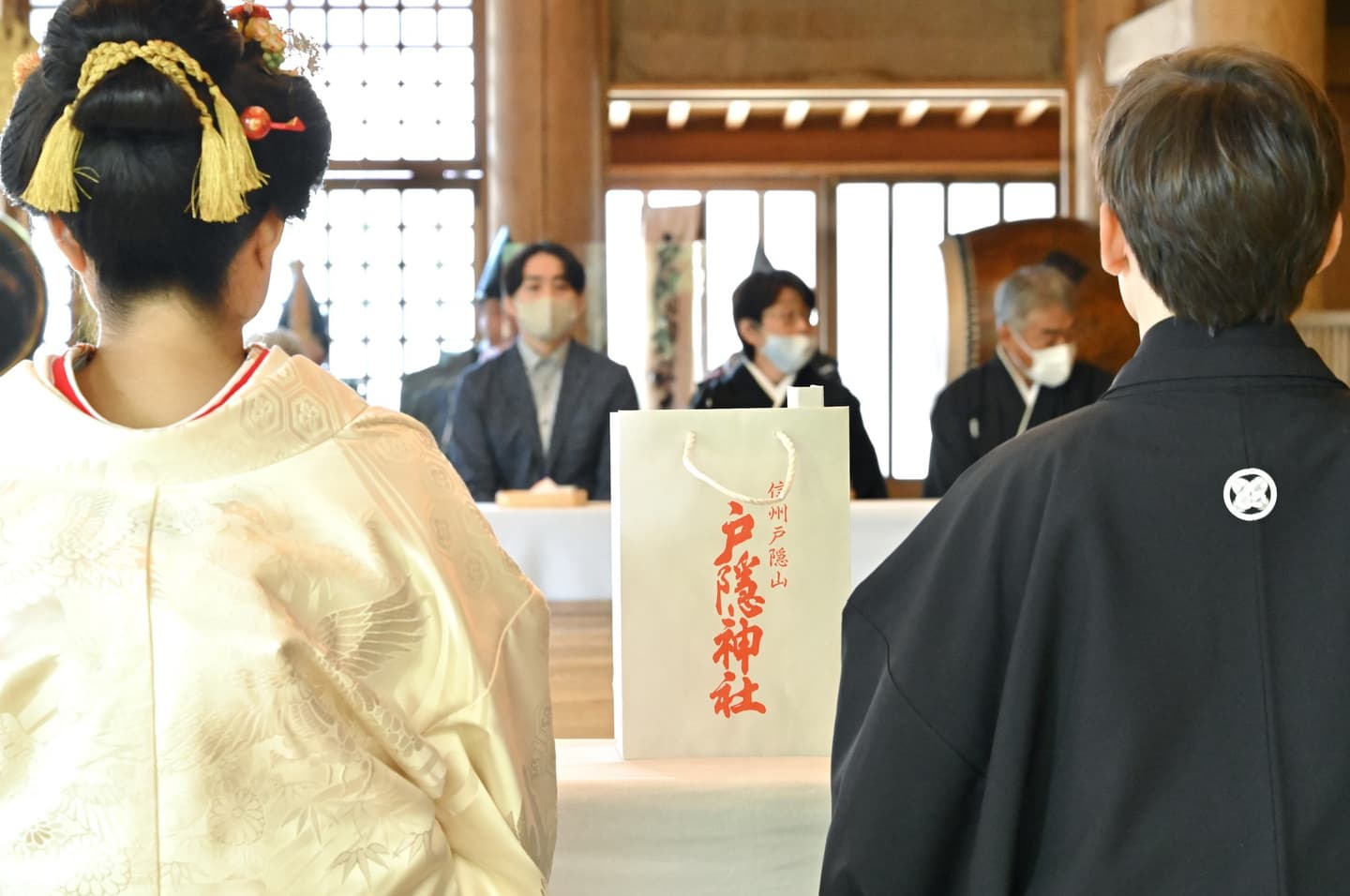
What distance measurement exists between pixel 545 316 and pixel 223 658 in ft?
12.8

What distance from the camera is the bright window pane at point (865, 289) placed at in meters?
9.27

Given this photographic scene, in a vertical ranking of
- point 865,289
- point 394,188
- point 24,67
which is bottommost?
point 24,67

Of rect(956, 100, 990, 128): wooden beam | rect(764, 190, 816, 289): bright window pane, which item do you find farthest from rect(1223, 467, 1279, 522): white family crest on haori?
rect(764, 190, 816, 289): bright window pane

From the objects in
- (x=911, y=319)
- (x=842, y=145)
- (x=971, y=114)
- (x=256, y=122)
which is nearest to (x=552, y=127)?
(x=842, y=145)

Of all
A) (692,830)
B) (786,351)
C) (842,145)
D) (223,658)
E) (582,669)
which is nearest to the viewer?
(223,658)

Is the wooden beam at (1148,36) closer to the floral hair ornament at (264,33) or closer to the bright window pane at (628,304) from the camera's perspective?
the bright window pane at (628,304)

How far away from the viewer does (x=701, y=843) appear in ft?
4.73

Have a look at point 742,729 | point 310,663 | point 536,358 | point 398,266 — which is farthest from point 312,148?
point 398,266

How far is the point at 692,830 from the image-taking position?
1.43 metres

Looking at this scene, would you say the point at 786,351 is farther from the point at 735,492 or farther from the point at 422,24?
the point at 422,24

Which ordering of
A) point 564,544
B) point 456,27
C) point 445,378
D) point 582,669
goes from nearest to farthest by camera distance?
point 582,669 → point 564,544 → point 445,378 → point 456,27

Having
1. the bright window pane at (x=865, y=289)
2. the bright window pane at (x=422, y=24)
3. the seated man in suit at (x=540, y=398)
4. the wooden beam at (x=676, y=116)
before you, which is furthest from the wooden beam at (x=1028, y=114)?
the seated man in suit at (x=540, y=398)

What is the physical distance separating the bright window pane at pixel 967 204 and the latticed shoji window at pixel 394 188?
123 inches

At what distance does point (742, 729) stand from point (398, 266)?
6.81 m
